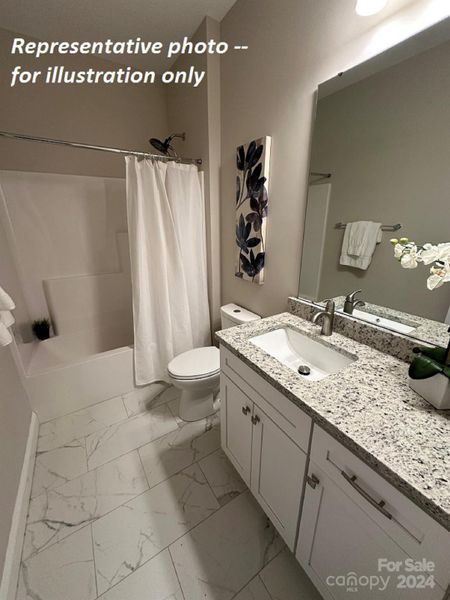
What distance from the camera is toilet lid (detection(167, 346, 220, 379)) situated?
1.51 metres

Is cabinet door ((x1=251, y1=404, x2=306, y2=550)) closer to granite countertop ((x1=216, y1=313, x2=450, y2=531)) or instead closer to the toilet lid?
granite countertop ((x1=216, y1=313, x2=450, y2=531))

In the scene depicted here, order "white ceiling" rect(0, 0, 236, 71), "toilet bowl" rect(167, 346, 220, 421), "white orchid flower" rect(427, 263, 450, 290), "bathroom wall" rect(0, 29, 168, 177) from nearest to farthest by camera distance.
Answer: "white orchid flower" rect(427, 263, 450, 290) < "white ceiling" rect(0, 0, 236, 71) < "toilet bowl" rect(167, 346, 220, 421) < "bathroom wall" rect(0, 29, 168, 177)

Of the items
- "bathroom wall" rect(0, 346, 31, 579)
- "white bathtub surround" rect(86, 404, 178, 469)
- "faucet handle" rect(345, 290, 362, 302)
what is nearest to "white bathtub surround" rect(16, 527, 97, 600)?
"bathroom wall" rect(0, 346, 31, 579)

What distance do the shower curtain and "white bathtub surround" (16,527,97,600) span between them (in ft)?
3.20

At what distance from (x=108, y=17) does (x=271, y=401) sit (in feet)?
7.82

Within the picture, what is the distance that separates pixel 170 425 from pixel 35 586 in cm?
84

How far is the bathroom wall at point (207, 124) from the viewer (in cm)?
159

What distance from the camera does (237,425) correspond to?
1145 mm

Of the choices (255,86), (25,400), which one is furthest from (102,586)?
(255,86)

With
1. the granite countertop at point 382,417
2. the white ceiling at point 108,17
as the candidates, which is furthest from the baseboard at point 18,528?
the white ceiling at point 108,17

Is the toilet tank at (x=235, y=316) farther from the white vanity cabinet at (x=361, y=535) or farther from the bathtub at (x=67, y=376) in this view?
the white vanity cabinet at (x=361, y=535)

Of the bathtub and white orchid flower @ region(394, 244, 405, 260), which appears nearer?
white orchid flower @ region(394, 244, 405, 260)

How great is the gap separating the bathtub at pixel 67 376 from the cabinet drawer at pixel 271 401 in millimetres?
1093

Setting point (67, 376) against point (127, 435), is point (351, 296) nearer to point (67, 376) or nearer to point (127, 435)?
point (127, 435)
